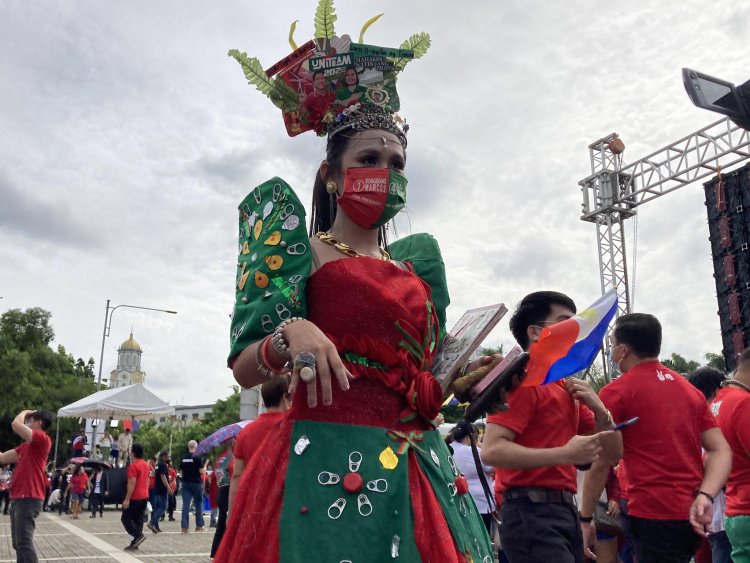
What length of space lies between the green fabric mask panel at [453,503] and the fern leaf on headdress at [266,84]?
4.02ft

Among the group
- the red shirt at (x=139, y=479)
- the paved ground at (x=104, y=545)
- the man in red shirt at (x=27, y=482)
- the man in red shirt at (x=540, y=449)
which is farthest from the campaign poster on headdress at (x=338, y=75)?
the red shirt at (x=139, y=479)

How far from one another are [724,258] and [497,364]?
64.4 ft

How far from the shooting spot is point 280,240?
200 cm

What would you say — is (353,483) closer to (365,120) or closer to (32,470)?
(365,120)

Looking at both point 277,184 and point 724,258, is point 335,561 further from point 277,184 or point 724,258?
point 724,258

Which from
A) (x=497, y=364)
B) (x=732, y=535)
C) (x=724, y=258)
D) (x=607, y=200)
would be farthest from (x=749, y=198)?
(x=497, y=364)

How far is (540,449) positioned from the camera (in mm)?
3068

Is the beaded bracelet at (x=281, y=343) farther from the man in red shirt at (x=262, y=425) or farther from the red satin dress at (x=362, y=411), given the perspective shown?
the man in red shirt at (x=262, y=425)

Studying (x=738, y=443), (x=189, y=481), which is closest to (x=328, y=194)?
(x=738, y=443)

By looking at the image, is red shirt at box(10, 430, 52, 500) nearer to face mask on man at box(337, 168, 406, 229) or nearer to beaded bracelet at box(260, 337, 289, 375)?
face mask on man at box(337, 168, 406, 229)

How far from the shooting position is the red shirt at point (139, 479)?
12.3m

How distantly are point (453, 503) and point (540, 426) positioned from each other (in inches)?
61.5

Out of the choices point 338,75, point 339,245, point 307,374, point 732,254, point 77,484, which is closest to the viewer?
point 307,374

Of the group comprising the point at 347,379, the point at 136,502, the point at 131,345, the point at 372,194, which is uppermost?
the point at 131,345
